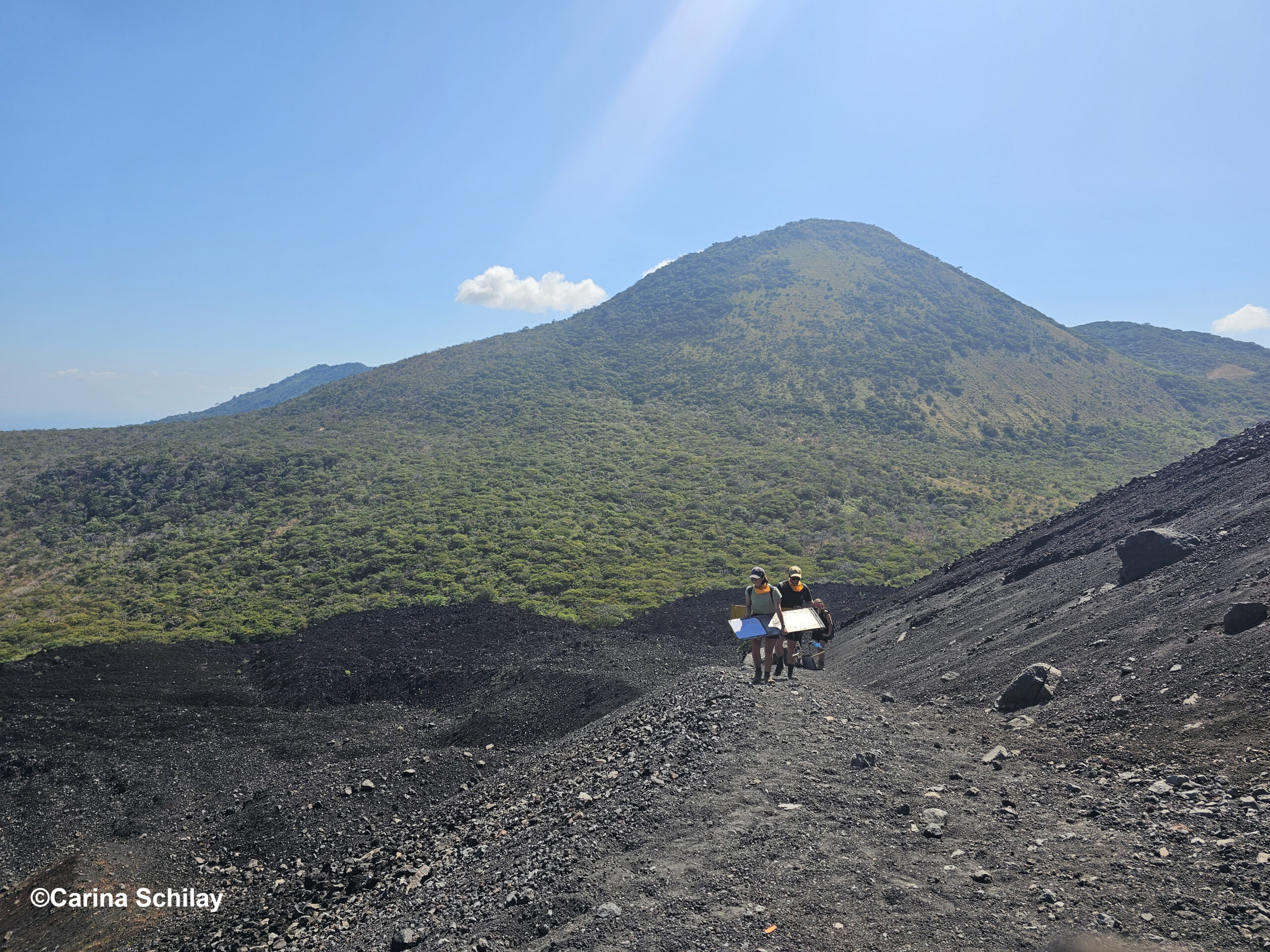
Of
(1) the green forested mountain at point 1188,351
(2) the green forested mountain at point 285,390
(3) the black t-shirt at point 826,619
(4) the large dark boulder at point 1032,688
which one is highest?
(2) the green forested mountain at point 285,390

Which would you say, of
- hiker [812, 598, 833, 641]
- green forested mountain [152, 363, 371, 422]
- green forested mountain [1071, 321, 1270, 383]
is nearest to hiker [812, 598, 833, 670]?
hiker [812, 598, 833, 641]

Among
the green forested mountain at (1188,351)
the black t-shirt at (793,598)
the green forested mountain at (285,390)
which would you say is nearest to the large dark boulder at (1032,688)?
the black t-shirt at (793,598)

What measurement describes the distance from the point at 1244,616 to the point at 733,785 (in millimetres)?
5592

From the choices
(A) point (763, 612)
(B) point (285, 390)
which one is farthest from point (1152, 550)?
(B) point (285, 390)

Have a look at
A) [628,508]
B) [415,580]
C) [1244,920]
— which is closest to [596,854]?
[1244,920]

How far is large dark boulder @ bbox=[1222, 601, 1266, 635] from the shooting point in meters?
6.09

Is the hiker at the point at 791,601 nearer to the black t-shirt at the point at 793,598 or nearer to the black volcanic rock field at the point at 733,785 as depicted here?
the black t-shirt at the point at 793,598

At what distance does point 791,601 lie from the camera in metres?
9.32

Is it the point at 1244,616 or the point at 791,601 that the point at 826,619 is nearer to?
the point at 791,601

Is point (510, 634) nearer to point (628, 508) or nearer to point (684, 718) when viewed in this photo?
point (684, 718)

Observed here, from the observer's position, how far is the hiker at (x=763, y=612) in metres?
8.38

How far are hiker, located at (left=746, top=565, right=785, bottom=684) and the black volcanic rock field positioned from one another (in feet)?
1.09

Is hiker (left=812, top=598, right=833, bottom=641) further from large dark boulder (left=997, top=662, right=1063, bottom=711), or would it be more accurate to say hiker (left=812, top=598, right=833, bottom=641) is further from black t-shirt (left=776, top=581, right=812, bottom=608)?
large dark boulder (left=997, top=662, right=1063, bottom=711)

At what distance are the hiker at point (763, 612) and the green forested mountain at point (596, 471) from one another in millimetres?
10843
